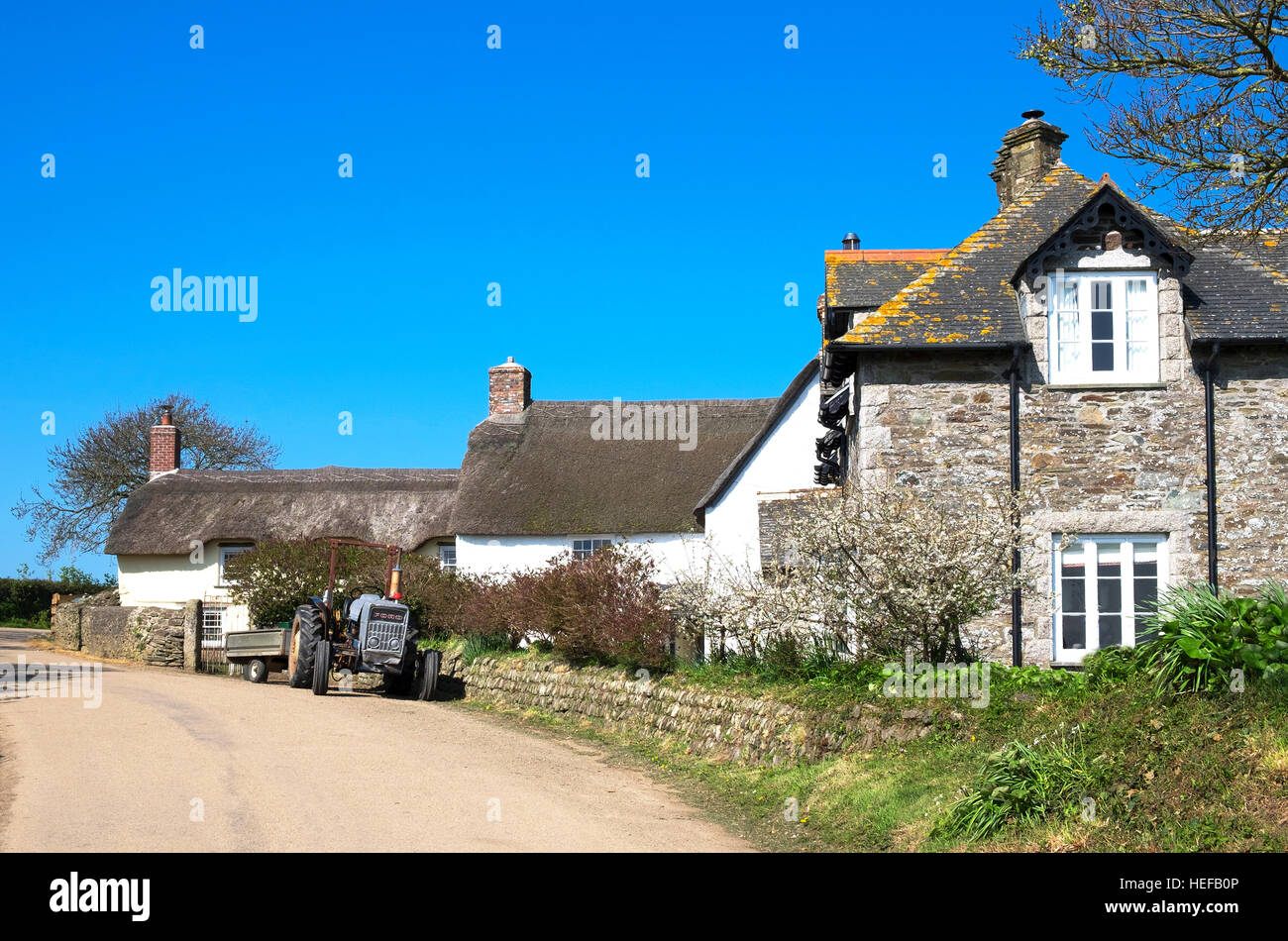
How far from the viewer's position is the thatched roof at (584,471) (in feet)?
90.7

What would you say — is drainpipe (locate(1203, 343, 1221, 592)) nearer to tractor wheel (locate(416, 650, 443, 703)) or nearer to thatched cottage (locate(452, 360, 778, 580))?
tractor wheel (locate(416, 650, 443, 703))

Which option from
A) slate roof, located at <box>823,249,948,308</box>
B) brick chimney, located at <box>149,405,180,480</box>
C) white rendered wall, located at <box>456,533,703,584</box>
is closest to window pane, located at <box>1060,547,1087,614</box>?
slate roof, located at <box>823,249,948,308</box>

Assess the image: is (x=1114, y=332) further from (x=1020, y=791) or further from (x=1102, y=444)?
(x=1020, y=791)

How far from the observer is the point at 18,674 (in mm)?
20047

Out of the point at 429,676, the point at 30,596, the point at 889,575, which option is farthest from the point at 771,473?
the point at 30,596

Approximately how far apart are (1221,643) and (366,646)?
43.9 ft

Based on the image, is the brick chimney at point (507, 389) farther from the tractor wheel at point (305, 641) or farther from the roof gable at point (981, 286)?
the roof gable at point (981, 286)

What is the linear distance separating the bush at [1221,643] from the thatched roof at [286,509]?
78.7 feet

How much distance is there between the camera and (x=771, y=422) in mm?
23078

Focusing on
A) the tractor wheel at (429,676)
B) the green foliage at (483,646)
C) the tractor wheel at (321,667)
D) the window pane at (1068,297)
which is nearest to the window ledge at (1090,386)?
the window pane at (1068,297)

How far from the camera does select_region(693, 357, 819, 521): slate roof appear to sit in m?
21.7

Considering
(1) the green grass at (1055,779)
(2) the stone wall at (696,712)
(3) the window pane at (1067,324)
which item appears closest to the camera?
(1) the green grass at (1055,779)

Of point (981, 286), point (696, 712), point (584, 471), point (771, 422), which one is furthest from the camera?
point (584, 471)
